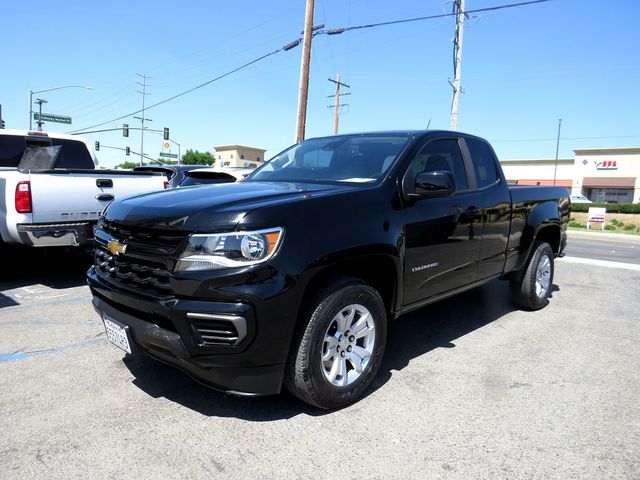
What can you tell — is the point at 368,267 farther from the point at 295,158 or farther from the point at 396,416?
the point at 295,158

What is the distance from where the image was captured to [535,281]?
559 centimetres

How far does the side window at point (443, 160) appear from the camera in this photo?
154 inches

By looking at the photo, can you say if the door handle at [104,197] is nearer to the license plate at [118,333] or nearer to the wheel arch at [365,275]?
the license plate at [118,333]

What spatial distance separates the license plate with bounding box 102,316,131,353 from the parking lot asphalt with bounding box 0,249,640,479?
1.35ft

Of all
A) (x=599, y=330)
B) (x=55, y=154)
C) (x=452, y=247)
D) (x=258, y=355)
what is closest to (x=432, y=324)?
(x=452, y=247)

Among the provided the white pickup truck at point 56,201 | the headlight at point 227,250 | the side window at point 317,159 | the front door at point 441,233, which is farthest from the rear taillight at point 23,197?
the front door at point 441,233

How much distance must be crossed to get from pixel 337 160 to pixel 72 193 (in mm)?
3647

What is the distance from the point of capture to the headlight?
8.67 ft

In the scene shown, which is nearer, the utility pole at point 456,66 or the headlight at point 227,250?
the headlight at point 227,250

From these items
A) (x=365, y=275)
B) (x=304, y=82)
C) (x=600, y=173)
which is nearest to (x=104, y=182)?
(x=365, y=275)

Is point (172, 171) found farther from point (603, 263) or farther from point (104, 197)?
point (603, 263)

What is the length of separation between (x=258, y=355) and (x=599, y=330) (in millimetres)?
4055

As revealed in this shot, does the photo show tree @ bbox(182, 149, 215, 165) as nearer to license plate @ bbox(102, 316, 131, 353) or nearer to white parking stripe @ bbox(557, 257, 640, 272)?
white parking stripe @ bbox(557, 257, 640, 272)

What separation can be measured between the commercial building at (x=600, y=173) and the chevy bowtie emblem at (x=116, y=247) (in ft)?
179
